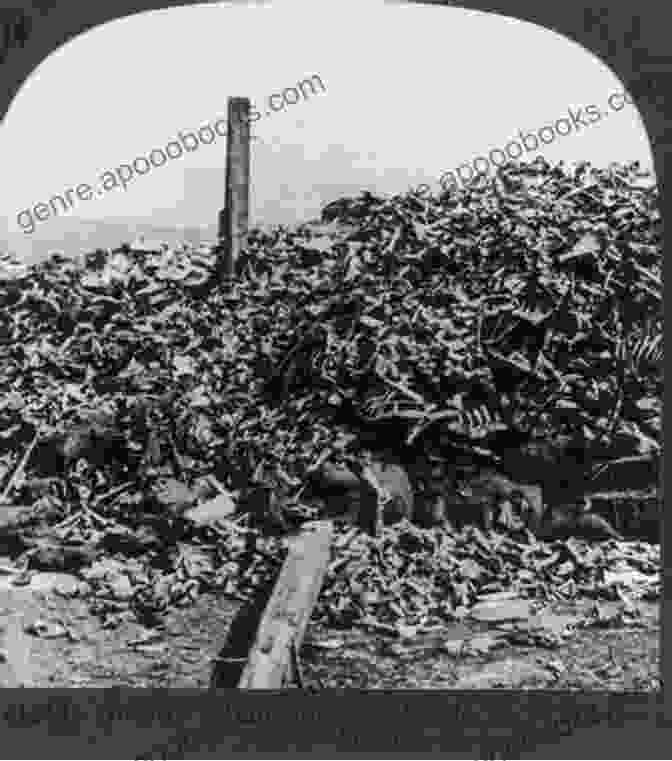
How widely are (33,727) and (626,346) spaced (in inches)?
98.5

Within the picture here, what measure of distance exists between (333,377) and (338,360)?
2.6 inches

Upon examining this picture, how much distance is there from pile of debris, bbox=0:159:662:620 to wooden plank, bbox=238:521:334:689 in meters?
0.12

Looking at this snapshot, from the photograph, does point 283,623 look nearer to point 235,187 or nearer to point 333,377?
point 333,377

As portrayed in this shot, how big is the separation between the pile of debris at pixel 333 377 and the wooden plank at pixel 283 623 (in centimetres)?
12

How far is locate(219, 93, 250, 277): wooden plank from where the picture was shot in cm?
Answer: 367

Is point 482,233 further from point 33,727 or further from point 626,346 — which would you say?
point 33,727

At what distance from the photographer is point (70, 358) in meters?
3.76

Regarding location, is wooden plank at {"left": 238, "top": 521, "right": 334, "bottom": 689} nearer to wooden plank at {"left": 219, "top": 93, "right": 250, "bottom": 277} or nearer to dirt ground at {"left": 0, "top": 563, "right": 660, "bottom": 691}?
dirt ground at {"left": 0, "top": 563, "right": 660, "bottom": 691}

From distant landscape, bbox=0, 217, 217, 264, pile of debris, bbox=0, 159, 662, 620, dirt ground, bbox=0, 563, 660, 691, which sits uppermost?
distant landscape, bbox=0, 217, 217, 264

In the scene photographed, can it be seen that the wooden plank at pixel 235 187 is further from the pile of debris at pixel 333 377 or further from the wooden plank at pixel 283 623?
the wooden plank at pixel 283 623

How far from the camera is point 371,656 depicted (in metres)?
3.57

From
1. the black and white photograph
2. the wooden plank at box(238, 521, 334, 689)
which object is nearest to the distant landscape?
the black and white photograph

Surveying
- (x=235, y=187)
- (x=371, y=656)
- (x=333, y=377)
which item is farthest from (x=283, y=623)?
(x=235, y=187)

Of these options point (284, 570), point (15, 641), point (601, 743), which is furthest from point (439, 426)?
point (15, 641)
